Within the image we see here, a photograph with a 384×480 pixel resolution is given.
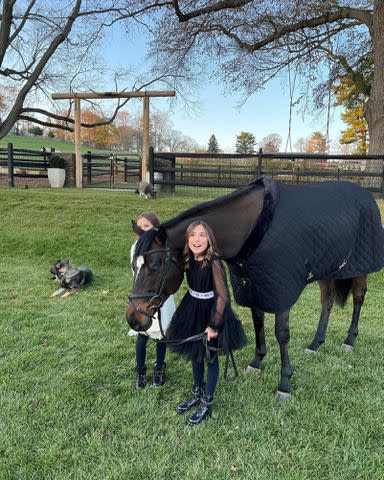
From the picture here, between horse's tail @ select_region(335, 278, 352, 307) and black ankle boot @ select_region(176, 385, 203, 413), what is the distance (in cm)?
210

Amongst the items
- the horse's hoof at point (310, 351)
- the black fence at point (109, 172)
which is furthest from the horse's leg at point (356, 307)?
the black fence at point (109, 172)

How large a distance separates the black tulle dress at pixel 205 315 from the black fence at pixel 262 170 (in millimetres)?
6541

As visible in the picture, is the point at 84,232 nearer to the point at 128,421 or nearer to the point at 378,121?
the point at 128,421

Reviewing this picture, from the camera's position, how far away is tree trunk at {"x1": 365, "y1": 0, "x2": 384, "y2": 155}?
33.4 feet

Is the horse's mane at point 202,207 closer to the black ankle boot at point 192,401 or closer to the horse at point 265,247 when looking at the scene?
the horse at point 265,247

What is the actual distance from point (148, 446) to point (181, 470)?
274 millimetres

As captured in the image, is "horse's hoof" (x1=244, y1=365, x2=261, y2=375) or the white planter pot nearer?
"horse's hoof" (x1=244, y1=365, x2=261, y2=375)

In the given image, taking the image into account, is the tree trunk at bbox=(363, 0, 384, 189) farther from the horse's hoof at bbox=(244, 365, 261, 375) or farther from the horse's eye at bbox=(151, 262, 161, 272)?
the horse's eye at bbox=(151, 262, 161, 272)

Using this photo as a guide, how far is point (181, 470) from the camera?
1.93 m

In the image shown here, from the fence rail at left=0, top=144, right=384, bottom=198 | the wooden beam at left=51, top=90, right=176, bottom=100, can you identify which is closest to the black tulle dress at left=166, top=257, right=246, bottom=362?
the fence rail at left=0, top=144, right=384, bottom=198

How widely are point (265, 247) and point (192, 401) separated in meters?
1.19

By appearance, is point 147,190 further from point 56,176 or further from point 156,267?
point 156,267

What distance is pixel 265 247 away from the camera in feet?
8.08

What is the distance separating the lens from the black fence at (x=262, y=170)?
9.02 metres
